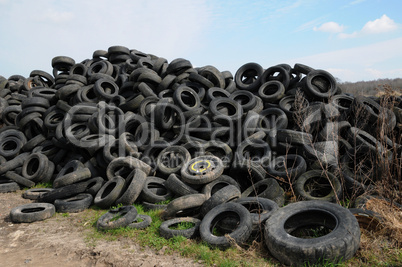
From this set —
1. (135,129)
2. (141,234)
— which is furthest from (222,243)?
(135,129)

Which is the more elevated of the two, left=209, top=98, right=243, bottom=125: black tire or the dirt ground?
left=209, top=98, right=243, bottom=125: black tire

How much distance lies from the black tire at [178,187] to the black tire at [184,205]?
0.54 metres

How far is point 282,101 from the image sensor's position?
36.3ft

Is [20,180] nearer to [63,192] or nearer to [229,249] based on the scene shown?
[63,192]

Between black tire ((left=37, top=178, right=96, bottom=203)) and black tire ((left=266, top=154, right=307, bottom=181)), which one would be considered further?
black tire ((left=37, top=178, right=96, bottom=203))

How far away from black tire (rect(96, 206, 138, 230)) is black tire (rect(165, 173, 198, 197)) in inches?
47.5

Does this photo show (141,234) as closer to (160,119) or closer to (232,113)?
(160,119)

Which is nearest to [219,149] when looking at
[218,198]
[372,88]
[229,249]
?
[218,198]

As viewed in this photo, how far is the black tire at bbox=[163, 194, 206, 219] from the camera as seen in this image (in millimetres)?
6234

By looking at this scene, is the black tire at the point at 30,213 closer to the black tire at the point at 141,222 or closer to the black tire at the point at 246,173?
the black tire at the point at 141,222

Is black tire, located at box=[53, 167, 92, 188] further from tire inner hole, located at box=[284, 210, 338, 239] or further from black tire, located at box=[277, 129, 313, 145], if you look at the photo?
black tire, located at box=[277, 129, 313, 145]

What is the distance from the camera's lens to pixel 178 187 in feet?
23.4

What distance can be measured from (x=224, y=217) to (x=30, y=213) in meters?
4.59

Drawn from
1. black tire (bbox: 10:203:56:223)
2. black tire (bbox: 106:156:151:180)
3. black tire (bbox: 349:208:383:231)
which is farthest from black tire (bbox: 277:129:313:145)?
black tire (bbox: 10:203:56:223)
